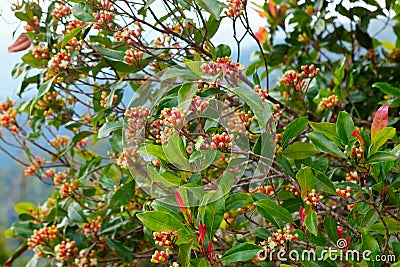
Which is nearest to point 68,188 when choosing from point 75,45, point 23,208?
point 23,208

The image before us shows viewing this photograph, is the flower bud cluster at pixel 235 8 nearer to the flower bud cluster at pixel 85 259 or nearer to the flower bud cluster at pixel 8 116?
the flower bud cluster at pixel 85 259

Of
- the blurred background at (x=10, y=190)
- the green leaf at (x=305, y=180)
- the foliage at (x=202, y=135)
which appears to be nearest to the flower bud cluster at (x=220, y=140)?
the foliage at (x=202, y=135)

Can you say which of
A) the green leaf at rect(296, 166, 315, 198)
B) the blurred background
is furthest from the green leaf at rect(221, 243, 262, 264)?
the blurred background

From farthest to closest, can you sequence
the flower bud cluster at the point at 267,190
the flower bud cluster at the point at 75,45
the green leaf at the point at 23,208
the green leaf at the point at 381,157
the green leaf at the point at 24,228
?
the green leaf at the point at 23,208 < the green leaf at the point at 24,228 < the flower bud cluster at the point at 75,45 < the flower bud cluster at the point at 267,190 < the green leaf at the point at 381,157

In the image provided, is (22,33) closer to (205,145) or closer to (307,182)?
(205,145)

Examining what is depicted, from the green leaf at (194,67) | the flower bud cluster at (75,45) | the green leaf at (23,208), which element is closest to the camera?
the green leaf at (194,67)

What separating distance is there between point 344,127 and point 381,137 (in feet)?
0.17

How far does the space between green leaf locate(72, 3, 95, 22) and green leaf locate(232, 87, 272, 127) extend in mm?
369

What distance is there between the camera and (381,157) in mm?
721

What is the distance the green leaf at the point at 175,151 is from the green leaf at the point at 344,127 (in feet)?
0.71

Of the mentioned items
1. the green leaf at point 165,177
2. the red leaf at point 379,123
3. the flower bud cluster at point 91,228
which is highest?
the red leaf at point 379,123

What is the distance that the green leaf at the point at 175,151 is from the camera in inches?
29.0

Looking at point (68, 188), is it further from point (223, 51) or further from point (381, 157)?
point (381, 157)

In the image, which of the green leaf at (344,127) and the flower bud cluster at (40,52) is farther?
the flower bud cluster at (40,52)
